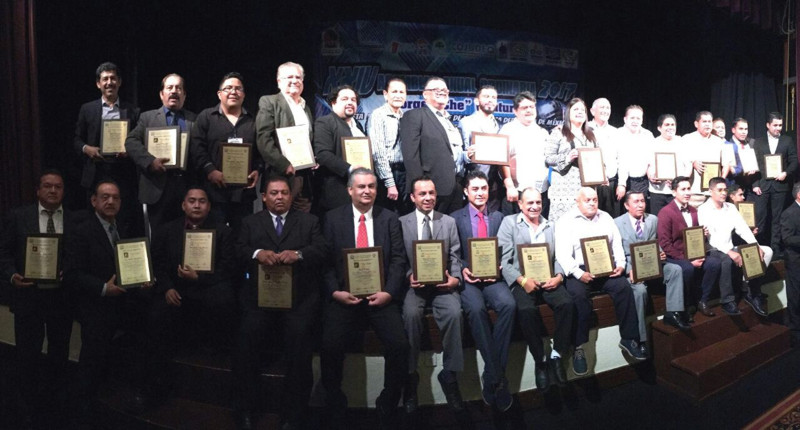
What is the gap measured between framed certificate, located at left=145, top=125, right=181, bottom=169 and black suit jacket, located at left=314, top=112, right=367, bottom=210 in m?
0.96

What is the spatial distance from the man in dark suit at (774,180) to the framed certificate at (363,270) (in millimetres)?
5103

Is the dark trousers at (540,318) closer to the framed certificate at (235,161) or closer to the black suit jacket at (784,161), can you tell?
the framed certificate at (235,161)

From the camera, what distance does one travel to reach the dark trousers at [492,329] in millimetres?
3303

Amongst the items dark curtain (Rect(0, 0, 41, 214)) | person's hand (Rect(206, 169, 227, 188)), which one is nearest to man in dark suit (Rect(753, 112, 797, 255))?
person's hand (Rect(206, 169, 227, 188))

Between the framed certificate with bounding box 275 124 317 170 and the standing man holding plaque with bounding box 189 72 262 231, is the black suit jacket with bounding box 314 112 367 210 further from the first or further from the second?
the standing man holding plaque with bounding box 189 72 262 231

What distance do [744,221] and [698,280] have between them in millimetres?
1027

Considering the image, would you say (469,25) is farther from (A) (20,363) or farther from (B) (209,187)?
(A) (20,363)

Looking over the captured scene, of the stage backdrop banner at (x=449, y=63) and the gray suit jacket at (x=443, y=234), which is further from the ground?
the stage backdrop banner at (x=449, y=63)

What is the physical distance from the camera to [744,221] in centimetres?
497

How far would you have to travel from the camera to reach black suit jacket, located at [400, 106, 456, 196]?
3.88 metres

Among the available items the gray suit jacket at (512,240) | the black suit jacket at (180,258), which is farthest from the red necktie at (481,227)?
the black suit jacket at (180,258)

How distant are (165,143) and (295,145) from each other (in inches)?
35.8

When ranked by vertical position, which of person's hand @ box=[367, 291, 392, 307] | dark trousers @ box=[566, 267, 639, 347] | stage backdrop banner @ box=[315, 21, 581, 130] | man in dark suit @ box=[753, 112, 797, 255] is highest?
stage backdrop banner @ box=[315, 21, 581, 130]

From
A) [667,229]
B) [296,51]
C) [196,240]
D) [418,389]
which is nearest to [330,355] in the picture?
[418,389]
